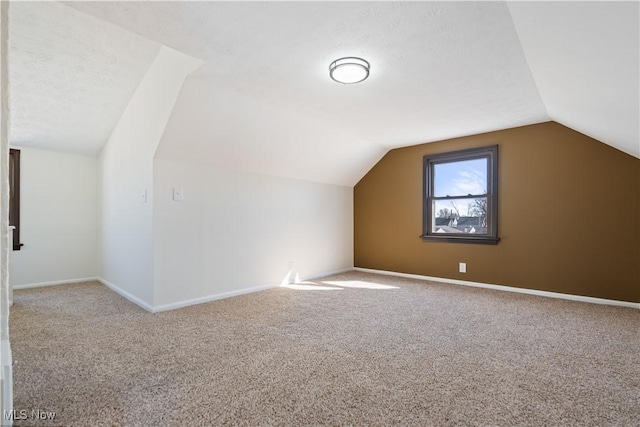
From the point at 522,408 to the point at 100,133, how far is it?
4.97 m

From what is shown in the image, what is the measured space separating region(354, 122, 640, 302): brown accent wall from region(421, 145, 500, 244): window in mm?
93

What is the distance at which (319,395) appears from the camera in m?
1.60

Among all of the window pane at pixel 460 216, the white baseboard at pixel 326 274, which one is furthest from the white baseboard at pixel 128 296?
the window pane at pixel 460 216

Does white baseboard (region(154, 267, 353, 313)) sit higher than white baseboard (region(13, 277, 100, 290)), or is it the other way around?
white baseboard (region(154, 267, 353, 313))

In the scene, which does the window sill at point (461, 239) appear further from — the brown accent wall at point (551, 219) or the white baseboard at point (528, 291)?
the white baseboard at point (528, 291)

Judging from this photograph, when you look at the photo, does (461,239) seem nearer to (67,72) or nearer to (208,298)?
(208,298)

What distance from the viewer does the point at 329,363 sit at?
77.0 inches

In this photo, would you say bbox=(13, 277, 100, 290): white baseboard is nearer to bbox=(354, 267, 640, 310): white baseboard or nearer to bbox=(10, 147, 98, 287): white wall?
bbox=(10, 147, 98, 287): white wall

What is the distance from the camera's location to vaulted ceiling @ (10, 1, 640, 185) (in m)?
1.72

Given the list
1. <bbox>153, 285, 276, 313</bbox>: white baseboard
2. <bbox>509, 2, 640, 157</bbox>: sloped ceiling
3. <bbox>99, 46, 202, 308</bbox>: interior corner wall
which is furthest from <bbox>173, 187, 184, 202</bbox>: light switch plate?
<bbox>509, 2, 640, 157</bbox>: sloped ceiling

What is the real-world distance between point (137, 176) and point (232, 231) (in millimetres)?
1161

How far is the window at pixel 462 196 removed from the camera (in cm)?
408

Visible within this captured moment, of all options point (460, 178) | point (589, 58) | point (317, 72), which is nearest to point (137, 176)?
point (317, 72)

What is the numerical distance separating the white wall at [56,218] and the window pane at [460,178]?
5053mm
